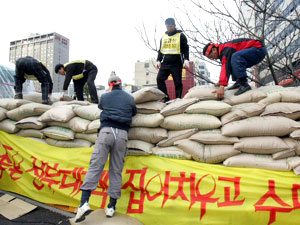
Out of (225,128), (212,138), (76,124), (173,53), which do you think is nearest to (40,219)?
(76,124)

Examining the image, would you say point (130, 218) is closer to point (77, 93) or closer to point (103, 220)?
point (103, 220)

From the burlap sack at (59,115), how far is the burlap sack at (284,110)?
2400 mm

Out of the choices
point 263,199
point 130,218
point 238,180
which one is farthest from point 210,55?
point 130,218

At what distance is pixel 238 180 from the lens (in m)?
1.91

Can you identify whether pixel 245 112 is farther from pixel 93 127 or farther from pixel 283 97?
pixel 93 127

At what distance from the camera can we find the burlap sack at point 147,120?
2.39 m

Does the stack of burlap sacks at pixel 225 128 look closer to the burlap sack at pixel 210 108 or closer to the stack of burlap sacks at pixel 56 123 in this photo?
the burlap sack at pixel 210 108

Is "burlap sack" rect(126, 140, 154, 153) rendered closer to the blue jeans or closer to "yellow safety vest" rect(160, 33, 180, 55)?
the blue jeans

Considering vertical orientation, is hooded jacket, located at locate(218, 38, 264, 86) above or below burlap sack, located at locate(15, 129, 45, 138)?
above

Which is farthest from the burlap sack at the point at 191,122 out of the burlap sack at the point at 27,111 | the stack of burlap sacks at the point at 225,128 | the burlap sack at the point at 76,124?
the burlap sack at the point at 27,111

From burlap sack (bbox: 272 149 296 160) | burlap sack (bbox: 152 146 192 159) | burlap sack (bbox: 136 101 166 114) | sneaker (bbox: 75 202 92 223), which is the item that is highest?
burlap sack (bbox: 136 101 166 114)

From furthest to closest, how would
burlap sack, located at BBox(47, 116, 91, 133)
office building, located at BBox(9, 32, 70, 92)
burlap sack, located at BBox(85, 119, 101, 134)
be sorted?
office building, located at BBox(9, 32, 70, 92) < burlap sack, located at BBox(47, 116, 91, 133) < burlap sack, located at BBox(85, 119, 101, 134)

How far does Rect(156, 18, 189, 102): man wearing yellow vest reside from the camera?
10.9 ft

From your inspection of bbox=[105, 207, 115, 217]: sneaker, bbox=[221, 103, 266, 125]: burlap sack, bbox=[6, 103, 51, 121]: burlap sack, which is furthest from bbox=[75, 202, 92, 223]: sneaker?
bbox=[6, 103, 51, 121]: burlap sack
